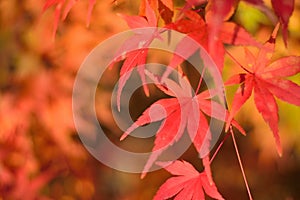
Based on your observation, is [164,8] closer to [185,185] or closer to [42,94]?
[185,185]

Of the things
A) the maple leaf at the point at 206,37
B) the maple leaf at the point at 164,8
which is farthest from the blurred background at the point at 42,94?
the maple leaf at the point at 206,37

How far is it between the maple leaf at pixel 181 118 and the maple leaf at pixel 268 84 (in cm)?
5

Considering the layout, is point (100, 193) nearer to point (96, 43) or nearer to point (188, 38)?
point (96, 43)

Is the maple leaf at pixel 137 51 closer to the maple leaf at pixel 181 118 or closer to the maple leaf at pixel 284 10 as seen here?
the maple leaf at pixel 181 118

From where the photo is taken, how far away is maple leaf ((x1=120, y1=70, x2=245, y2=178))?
2.61 feet

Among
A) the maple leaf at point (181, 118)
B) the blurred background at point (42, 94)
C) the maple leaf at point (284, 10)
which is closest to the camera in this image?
the maple leaf at point (284, 10)

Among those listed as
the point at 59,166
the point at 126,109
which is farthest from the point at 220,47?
the point at 126,109

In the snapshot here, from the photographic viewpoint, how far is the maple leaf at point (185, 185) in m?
0.85

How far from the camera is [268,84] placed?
A: 0.79m

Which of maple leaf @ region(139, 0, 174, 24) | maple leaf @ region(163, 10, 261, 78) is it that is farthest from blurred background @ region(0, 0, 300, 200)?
maple leaf @ region(163, 10, 261, 78)

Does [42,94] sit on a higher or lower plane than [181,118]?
lower

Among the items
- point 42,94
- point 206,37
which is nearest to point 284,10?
point 206,37

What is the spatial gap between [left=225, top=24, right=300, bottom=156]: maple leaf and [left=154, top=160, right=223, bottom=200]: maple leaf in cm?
13

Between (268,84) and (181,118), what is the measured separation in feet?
0.39
